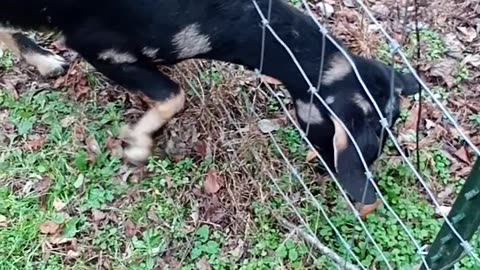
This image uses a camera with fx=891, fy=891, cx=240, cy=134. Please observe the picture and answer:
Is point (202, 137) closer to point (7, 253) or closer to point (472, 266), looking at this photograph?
point (7, 253)

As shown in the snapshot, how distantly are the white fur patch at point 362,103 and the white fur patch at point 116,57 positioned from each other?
89 centimetres

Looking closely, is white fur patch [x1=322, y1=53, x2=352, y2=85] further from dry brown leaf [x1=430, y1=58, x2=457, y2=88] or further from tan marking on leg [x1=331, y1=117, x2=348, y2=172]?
dry brown leaf [x1=430, y1=58, x2=457, y2=88]

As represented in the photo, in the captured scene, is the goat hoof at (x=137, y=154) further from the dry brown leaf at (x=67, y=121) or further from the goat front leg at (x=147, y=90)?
the dry brown leaf at (x=67, y=121)

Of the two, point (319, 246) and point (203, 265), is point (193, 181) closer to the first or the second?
point (203, 265)

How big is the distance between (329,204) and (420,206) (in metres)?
0.37

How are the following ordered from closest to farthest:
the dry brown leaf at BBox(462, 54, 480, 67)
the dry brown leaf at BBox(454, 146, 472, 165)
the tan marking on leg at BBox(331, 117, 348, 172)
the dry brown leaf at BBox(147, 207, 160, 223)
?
1. the tan marking on leg at BBox(331, 117, 348, 172)
2. the dry brown leaf at BBox(147, 207, 160, 223)
3. the dry brown leaf at BBox(454, 146, 472, 165)
4. the dry brown leaf at BBox(462, 54, 480, 67)

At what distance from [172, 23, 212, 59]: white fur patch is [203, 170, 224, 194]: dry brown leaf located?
0.57 m

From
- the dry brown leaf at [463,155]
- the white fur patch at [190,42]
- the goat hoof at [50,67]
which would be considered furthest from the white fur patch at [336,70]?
the goat hoof at [50,67]

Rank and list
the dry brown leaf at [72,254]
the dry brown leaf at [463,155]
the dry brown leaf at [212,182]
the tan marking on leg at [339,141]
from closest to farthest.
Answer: the tan marking on leg at [339,141]
the dry brown leaf at [72,254]
the dry brown leaf at [212,182]
the dry brown leaf at [463,155]

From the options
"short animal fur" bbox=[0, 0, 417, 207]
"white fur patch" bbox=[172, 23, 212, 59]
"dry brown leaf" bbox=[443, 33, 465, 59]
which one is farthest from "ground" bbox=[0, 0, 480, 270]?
"white fur patch" bbox=[172, 23, 212, 59]

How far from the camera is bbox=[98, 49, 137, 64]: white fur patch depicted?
3.49m

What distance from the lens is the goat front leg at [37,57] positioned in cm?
421

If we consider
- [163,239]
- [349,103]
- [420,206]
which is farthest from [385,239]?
[163,239]

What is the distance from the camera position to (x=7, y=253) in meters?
3.51
